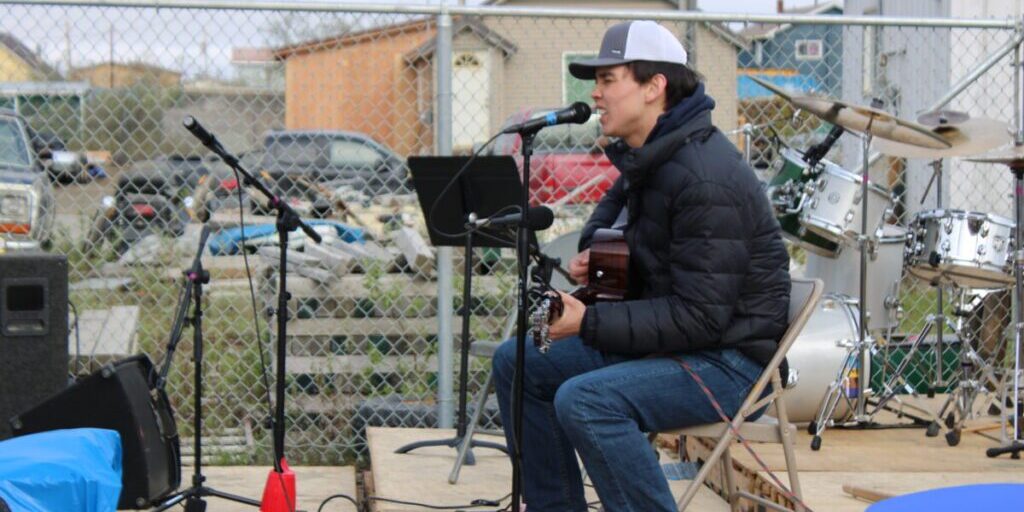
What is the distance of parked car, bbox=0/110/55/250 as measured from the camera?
5977mm

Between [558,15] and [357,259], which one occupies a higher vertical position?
[558,15]

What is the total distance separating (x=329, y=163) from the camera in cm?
657

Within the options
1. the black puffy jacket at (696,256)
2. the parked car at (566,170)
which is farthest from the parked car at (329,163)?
the black puffy jacket at (696,256)

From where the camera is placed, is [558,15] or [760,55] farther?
[760,55]

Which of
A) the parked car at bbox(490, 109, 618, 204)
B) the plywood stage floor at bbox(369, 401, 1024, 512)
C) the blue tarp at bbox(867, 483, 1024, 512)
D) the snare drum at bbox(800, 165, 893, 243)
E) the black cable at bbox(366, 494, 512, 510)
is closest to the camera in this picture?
the blue tarp at bbox(867, 483, 1024, 512)

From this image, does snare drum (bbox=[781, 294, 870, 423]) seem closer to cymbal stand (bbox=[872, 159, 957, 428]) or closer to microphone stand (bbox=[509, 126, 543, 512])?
cymbal stand (bbox=[872, 159, 957, 428])

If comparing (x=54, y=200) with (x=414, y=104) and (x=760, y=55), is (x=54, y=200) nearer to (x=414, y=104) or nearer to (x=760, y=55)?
(x=414, y=104)

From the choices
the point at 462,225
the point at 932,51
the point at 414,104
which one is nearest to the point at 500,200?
the point at 462,225

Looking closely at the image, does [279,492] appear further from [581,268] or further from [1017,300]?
[1017,300]

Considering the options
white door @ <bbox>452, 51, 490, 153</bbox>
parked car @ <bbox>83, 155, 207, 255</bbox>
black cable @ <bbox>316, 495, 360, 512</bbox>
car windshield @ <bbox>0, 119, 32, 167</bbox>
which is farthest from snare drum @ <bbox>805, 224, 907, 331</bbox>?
car windshield @ <bbox>0, 119, 32, 167</bbox>

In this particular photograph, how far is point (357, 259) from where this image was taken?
6.93 metres

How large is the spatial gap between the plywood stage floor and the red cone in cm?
34

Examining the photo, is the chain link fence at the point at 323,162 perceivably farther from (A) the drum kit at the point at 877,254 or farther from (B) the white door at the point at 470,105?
(A) the drum kit at the point at 877,254

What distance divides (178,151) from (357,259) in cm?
107
